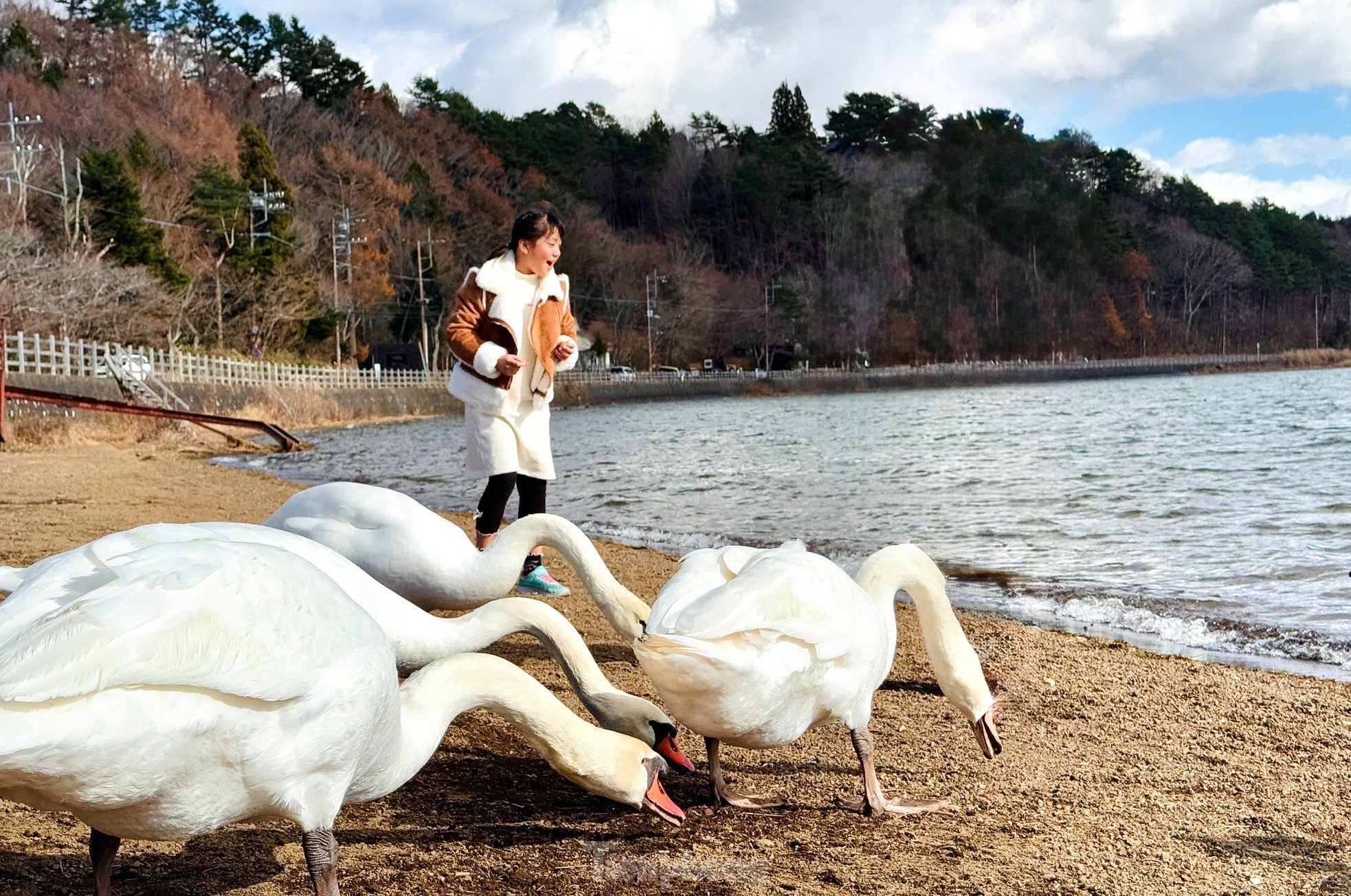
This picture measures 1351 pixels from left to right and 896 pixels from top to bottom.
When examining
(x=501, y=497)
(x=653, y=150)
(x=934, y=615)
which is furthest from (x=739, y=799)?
(x=653, y=150)

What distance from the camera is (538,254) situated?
22.3ft

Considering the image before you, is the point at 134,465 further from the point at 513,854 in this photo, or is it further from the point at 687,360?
the point at 687,360

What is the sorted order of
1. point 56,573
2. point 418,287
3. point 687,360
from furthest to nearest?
point 687,360 < point 418,287 < point 56,573

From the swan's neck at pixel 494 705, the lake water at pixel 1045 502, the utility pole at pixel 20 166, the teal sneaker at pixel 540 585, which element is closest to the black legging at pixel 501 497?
the teal sneaker at pixel 540 585

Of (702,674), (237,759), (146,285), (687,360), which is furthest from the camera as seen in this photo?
(687,360)

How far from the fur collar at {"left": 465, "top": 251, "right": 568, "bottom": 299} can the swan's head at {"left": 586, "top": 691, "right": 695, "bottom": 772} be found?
140 inches

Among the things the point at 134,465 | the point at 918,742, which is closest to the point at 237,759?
the point at 918,742

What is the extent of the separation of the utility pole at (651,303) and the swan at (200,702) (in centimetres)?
8639

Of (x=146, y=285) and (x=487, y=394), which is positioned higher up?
(x=146, y=285)

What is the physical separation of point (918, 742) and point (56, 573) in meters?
3.15

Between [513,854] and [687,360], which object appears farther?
[687,360]

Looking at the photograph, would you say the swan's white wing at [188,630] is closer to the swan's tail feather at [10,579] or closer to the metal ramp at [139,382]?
the swan's tail feather at [10,579]

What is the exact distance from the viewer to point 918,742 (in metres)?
4.73

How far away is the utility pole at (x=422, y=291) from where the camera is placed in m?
70.5
